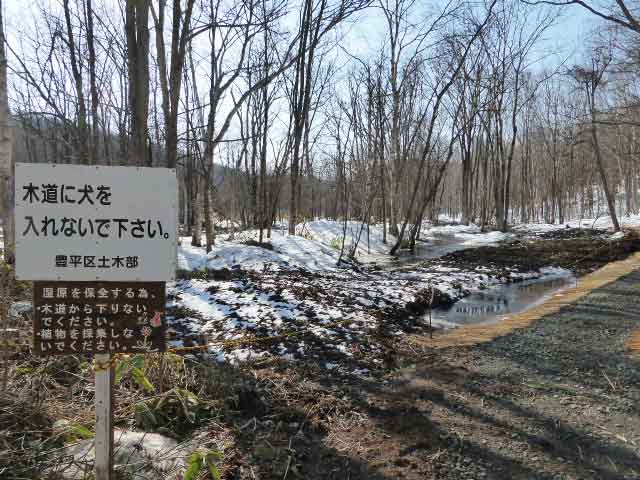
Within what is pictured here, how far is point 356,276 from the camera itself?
10227 millimetres

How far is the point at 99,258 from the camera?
6.47ft

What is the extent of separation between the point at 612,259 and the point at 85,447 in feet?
46.7

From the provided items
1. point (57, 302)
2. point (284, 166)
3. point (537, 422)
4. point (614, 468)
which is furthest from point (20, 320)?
point (284, 166)

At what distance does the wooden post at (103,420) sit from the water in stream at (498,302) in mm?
5109

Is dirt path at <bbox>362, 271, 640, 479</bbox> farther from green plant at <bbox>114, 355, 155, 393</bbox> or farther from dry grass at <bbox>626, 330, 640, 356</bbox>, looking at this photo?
green plant at <bbox>114, 355, 155, 393</bbox>

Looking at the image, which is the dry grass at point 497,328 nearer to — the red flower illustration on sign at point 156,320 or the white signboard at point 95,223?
the red flower illustration on sign at point 156,320

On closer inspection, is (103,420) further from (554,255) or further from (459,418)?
(554,255)

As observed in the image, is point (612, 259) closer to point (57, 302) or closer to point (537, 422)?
point (537, 422)

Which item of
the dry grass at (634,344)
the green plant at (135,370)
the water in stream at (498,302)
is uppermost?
the green plant at (135,370)

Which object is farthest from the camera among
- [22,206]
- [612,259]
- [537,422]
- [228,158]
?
[228,158]

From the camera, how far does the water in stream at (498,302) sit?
672 centimetres

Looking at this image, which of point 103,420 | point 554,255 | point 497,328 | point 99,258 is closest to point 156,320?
point 99,258

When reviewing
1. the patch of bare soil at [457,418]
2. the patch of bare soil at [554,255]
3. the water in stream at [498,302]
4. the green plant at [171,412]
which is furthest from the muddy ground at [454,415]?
the patch of bare soil at [554,255]

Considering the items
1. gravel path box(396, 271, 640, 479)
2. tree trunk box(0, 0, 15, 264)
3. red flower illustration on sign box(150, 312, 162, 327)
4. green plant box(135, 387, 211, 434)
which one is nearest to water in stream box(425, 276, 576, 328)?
gravel path box(396, 271, 640, 479)
